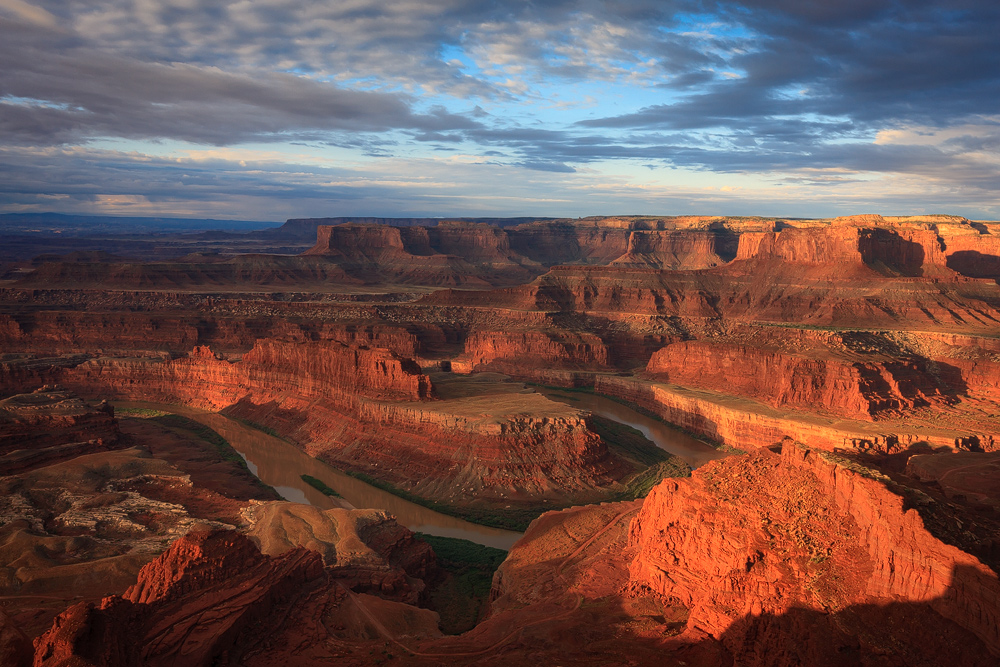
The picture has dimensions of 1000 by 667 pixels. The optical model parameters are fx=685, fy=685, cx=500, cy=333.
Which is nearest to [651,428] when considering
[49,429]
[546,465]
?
[546,465]

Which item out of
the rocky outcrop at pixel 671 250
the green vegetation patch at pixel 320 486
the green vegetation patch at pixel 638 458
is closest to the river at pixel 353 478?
the green vegetation patch at pixel 320 486

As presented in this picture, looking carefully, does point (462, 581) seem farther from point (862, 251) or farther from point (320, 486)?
point (862, 251)

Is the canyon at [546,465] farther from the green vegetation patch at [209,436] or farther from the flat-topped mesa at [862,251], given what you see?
the green vegetation patch at [209,436]

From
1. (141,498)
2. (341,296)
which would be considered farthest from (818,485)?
(341,296)

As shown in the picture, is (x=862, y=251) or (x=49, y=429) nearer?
(x=49, y=429)

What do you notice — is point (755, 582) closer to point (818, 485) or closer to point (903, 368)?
point (818, 485)
